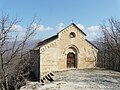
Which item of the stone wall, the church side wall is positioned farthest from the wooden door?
the church side wall

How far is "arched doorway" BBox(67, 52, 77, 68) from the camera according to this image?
3036cm

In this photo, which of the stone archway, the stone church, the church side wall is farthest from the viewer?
the stone archway

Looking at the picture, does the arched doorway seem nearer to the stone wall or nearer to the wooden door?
the wooden door

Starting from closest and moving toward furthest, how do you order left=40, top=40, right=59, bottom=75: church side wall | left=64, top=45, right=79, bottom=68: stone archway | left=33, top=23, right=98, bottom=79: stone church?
1. left=40, top=40, right=59, bottom=75: church side wall
2. left=33, top=23, right=98, bottom=79: stone church
3. left=64, top=45, right=79, bottom=68: stone archway

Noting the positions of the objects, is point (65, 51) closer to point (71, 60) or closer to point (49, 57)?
point (71, 60)

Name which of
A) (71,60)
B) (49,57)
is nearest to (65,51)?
(71,60)

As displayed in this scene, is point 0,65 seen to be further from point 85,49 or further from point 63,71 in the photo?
point 85,49

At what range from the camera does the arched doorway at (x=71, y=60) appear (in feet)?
99.6

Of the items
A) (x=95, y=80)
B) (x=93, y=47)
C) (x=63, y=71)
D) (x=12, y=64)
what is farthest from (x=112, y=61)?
(x=12, y=64)

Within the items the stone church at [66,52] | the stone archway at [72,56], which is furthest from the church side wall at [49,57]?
the stone archway at [72,56]

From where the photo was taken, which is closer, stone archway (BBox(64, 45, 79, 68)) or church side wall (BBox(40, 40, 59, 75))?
church side wall (BBox(40, 40, 59, 75))

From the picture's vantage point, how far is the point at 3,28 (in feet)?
66.1

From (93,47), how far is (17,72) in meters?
13.5

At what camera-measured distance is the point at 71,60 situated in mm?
30562
